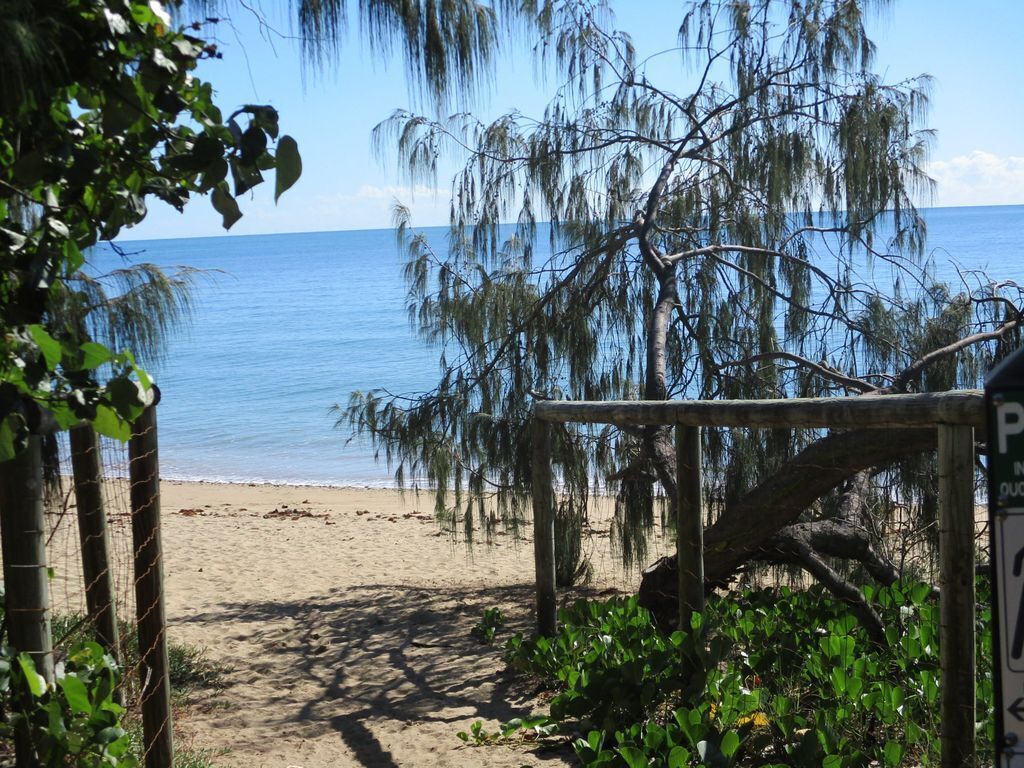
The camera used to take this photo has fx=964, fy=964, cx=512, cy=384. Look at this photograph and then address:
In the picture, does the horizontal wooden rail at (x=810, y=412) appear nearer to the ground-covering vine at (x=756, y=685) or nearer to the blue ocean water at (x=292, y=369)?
the ground-covering vine at (x=756, y=685)

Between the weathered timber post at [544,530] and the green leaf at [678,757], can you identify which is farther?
the weathered timber post at [544,530]

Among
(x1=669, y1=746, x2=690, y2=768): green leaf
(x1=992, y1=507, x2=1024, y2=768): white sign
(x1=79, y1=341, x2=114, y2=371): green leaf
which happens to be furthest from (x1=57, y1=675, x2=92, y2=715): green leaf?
(x1=992, y1=507, x2=1024, y2=768): white sign

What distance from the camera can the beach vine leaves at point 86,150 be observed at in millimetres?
1716

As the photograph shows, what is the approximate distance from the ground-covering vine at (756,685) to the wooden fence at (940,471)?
0.30 metres

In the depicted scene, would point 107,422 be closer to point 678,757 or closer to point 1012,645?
point 1012,645

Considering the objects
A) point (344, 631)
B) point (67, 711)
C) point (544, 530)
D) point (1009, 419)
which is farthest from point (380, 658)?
point (1009, 419)

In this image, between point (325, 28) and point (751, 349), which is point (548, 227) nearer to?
point (751, 349)

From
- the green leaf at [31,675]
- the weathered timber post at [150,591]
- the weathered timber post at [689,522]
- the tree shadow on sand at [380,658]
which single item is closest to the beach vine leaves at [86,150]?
the green leaf at [31,675]

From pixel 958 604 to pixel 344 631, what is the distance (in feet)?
12.8

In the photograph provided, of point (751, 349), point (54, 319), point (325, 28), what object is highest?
point (325, 28)

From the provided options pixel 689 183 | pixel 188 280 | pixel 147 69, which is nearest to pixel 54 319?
pixel 188 280

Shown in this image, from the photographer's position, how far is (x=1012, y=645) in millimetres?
1312

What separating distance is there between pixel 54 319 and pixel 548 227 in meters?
2.78

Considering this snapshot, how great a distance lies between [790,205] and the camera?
17.9ft
